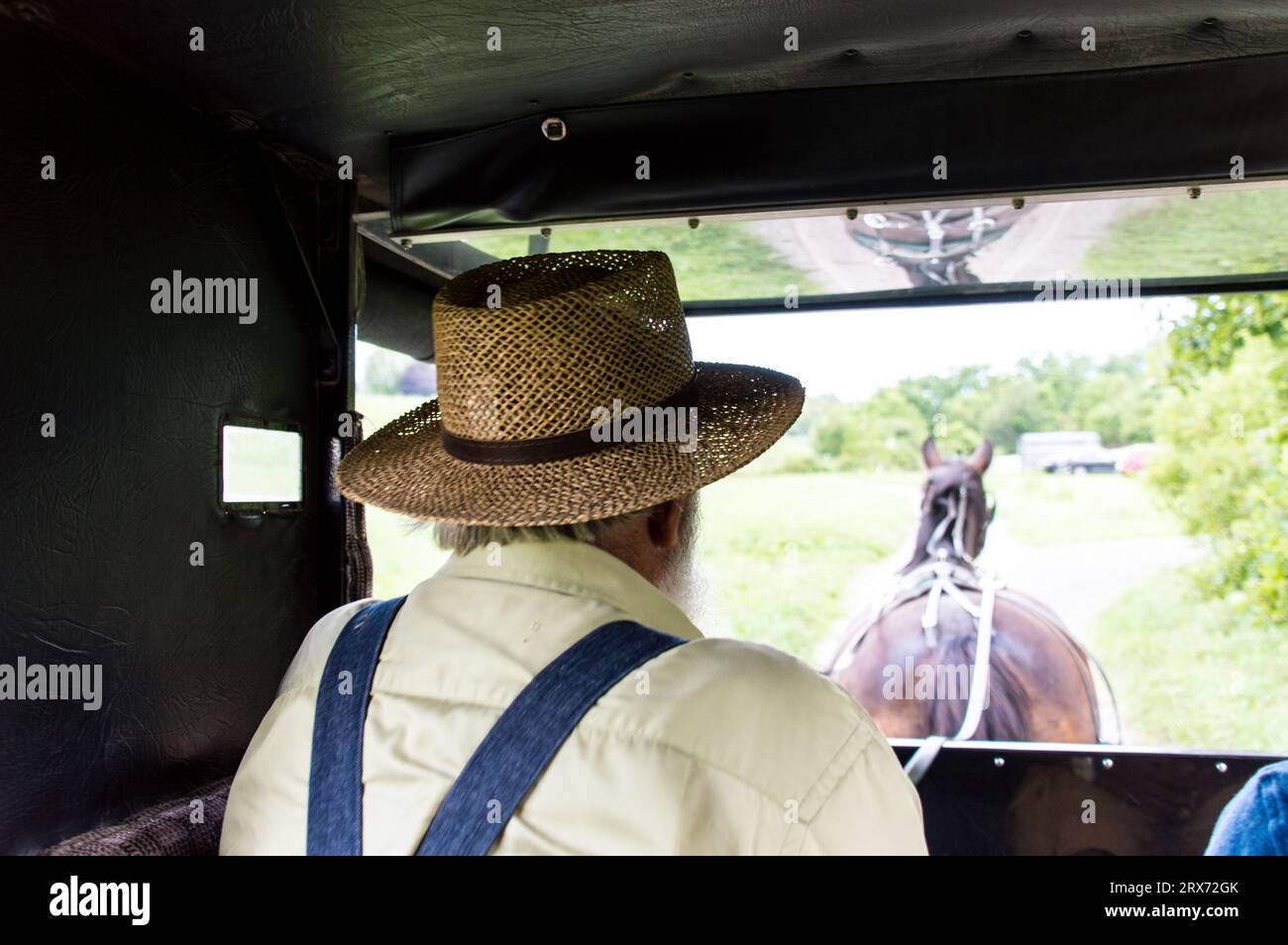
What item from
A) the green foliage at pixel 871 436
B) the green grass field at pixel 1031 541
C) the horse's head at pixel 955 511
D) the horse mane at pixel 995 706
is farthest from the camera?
the green foliage at pixel 871 436

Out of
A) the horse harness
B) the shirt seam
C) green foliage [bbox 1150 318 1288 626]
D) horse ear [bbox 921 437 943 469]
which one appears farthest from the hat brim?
green foliage [bbox 1150 318 1288 626]

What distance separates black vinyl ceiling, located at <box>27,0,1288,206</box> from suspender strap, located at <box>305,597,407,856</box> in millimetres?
1111

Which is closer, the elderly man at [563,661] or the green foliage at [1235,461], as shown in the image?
the elderly man at [563,661]

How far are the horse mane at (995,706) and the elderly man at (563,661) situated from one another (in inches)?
138

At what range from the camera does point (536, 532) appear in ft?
3.94

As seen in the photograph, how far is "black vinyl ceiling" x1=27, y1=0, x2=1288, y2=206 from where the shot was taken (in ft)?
5.50

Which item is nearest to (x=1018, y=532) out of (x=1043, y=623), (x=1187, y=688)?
(x=1187, y=688)

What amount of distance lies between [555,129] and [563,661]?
58.5 inches

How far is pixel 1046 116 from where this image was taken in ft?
6.25

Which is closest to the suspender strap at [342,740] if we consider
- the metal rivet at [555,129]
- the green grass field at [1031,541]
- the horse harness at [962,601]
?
the metal rivet at [555,129]

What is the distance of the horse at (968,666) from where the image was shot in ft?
14.9

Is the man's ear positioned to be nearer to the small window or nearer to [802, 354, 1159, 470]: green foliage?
the small window

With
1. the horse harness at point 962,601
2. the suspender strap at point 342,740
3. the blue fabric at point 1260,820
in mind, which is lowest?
the horse harness at point 962,601

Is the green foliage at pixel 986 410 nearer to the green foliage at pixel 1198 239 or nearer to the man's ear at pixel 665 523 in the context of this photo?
the green foliage at pixel 1198 239
